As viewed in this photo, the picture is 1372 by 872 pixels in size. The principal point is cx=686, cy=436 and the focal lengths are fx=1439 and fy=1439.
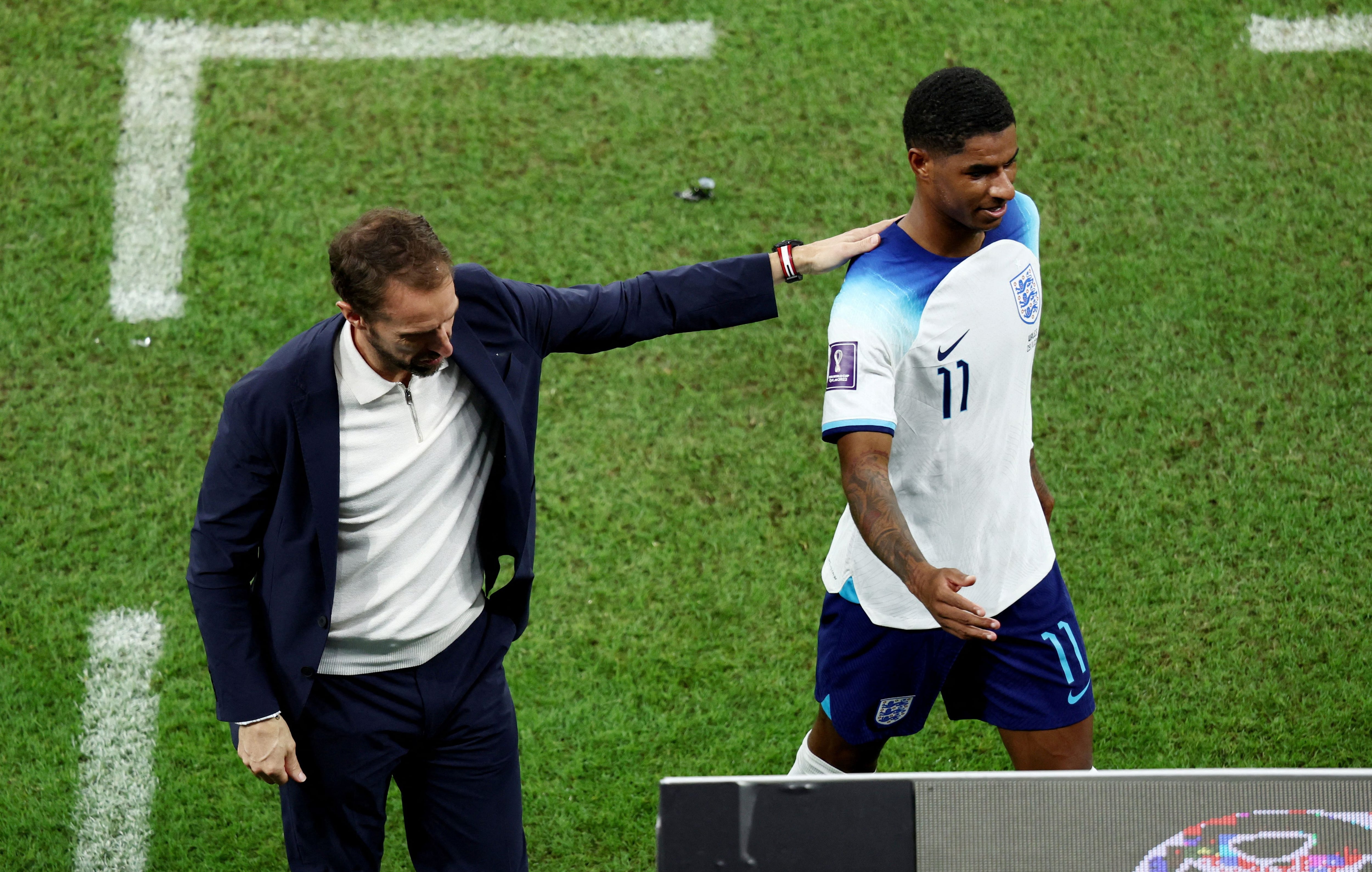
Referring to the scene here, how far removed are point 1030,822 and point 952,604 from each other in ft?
2.17

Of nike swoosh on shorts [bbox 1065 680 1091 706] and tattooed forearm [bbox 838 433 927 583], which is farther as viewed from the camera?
nike swoosh on shorts [bbox 1065 680 1091 706]

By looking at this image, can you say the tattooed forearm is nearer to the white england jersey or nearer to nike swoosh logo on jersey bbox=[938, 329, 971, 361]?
the white england jersey

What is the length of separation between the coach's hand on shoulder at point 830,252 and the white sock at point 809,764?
1257 millimetres

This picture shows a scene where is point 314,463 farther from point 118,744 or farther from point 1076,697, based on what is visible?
point 118,744

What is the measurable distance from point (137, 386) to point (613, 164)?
214 cm

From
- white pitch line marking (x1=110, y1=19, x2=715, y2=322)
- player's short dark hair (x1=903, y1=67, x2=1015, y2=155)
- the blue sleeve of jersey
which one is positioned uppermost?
white pitch line marking (x1=110, y1=19, x2=715, y2=322)

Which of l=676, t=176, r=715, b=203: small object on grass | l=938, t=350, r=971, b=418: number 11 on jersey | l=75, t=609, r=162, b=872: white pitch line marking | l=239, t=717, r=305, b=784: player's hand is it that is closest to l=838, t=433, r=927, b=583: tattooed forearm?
l=938, t=350, r=971, b=418: number 11 on jersey

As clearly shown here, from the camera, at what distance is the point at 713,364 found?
562cm

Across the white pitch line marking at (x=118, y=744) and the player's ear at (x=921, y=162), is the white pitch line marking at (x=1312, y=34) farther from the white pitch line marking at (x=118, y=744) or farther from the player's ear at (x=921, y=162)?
the white pitch line marking at (x=118, y=744)

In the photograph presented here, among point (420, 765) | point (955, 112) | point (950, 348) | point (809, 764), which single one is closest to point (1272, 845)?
point (950, 348)

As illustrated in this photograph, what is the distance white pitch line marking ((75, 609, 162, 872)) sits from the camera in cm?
419

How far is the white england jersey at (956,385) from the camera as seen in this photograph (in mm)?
3209

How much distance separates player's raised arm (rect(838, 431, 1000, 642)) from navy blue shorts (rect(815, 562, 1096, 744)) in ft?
0.61

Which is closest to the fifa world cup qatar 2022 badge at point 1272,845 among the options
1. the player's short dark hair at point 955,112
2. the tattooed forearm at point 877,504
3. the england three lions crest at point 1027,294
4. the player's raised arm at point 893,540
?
the player's raised arm at point 893,540
